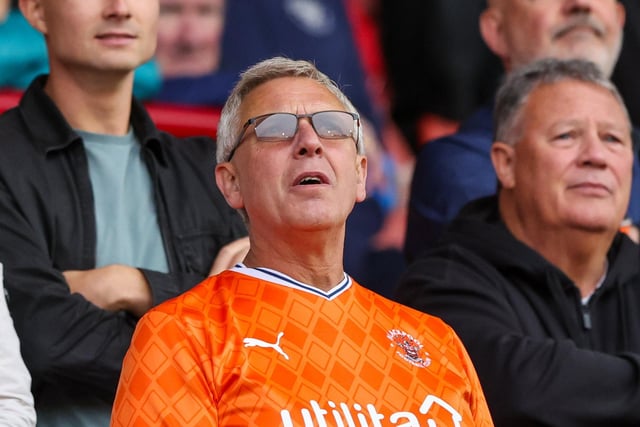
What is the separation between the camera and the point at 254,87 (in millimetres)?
3701

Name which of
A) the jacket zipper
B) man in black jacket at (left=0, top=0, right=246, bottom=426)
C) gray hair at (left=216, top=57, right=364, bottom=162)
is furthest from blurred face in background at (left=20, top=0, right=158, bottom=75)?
the jacket zipper

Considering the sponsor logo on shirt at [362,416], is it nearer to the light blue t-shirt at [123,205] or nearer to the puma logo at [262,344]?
the puma logo at [262,344]

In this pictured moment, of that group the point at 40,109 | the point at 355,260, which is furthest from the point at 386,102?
the point at 40,109

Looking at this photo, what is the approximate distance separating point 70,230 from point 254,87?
2.25ft

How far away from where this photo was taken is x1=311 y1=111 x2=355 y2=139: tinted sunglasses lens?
11.7ft

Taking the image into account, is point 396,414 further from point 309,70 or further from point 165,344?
point 309,70

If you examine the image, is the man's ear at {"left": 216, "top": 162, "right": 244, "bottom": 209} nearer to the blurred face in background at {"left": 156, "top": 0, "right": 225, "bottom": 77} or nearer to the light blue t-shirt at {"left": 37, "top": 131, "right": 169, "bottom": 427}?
the light blue t-shirt at {"left": 37, "top": 131, "right": 169, "bottom": 427}

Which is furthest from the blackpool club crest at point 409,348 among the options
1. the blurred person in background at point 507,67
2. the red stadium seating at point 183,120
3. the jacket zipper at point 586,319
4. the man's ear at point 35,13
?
the red stadium seating at point 183,120

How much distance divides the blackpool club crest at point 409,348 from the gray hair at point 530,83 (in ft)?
4.34

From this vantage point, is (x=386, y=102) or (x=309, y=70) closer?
(x=309, y=70)

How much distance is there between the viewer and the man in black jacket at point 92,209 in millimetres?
3771

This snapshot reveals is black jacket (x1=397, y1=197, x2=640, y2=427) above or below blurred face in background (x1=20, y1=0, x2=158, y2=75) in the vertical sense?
below

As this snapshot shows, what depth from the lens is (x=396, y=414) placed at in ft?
11.1

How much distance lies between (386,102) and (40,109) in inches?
127
